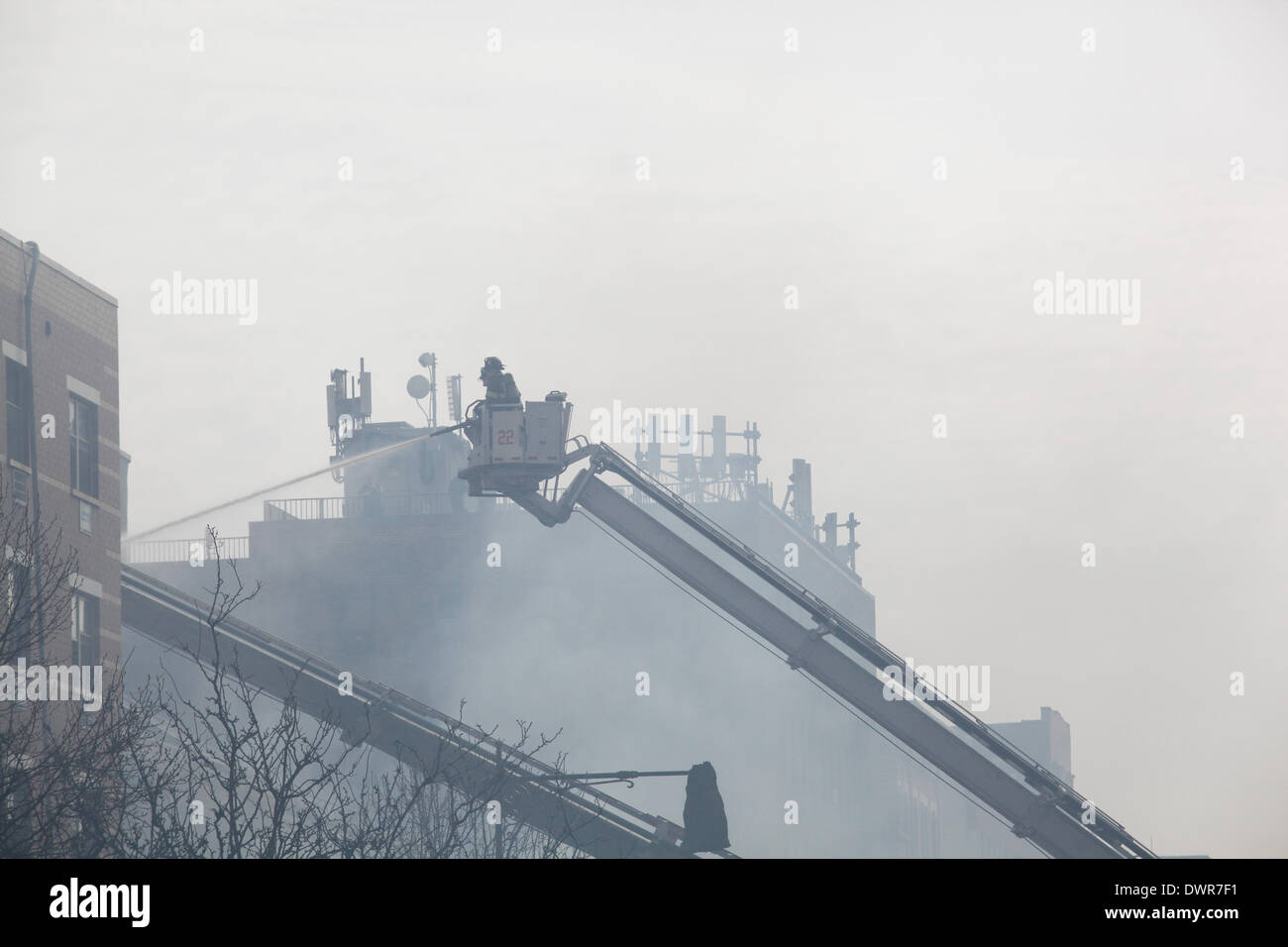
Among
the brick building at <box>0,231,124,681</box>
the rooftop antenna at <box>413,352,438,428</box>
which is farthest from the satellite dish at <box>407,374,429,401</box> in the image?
the brick building at <box>0,231,124,681</box>

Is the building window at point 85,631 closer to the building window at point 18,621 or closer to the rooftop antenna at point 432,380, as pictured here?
the building window at point 18,621

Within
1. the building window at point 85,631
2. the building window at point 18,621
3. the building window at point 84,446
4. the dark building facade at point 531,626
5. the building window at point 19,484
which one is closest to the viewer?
the building window at point 18,621

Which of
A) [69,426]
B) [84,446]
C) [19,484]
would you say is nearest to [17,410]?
[19,484]

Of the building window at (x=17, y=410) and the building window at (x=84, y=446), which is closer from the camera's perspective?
the building window at (x=17, y=410)

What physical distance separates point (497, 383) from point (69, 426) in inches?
255

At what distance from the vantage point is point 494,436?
85.6 ft

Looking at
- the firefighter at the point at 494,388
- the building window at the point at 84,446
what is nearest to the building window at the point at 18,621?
the building window at the point at 84,446

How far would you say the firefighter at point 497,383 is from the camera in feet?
85.1

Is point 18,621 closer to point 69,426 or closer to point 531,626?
point 69,426

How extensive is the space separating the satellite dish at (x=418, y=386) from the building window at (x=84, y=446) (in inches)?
1643
